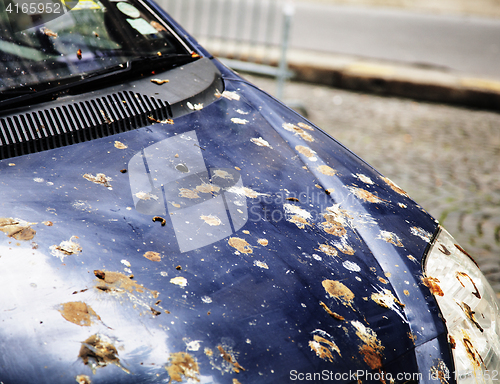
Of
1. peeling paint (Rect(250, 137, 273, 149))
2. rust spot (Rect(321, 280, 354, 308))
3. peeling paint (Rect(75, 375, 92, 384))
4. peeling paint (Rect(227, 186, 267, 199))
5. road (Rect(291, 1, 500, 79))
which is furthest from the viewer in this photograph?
road (Rect(291, 1, 500, 79))

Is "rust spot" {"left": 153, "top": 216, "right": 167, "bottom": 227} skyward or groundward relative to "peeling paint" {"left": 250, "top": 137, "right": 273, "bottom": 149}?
groundward

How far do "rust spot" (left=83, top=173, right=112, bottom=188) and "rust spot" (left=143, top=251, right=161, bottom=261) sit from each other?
0.28 m

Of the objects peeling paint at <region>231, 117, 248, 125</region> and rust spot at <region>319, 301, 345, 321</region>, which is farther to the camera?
peeling paint at <region>231, 117, 248, 125</region>

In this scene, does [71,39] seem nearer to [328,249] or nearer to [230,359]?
[328,249]

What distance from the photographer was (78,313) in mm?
974

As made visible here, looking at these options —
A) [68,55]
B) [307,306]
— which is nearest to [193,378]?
[307,306]

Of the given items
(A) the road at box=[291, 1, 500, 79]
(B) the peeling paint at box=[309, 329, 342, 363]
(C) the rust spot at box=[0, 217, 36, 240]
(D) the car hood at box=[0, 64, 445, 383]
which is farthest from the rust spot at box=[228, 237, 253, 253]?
(A) the road at box=[291, 1, 500, 79]

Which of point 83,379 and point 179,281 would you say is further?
point 179,281

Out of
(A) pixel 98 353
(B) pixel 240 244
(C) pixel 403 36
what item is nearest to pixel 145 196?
(B) pixel 240 244

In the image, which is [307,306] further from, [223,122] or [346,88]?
[346,88]

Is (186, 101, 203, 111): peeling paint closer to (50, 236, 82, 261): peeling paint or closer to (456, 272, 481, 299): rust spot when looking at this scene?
(50, 236, 82, 261): peeling paint

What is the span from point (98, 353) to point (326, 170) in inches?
40.4

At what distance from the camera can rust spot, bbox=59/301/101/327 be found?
96cm

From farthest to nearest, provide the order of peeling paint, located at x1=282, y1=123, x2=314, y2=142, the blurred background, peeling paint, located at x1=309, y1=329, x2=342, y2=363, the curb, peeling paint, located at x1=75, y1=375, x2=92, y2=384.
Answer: the curb, the blurred background, peeling paint, located at x1=282, y1=123, x2=314, y2=142, peeling paint, located at x1=309, y1=329, x2=342, y2=363, peeling paint, located at x1=75, y1=375, x2=92, y2=384
